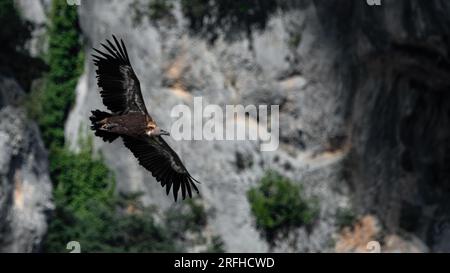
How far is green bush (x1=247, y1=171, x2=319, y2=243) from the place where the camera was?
34406mm

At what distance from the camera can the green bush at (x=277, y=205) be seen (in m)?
34.4

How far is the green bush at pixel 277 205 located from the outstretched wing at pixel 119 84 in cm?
1387

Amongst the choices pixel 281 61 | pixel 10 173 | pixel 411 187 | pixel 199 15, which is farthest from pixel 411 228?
pixel 10 173

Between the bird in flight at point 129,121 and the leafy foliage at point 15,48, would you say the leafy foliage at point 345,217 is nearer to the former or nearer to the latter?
the leafy foliage at point 15,48

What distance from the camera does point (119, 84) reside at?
20844 mm

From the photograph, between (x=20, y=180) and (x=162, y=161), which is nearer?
(x=162, y=161)

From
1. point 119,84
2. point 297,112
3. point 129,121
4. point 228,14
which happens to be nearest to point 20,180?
point 228,14

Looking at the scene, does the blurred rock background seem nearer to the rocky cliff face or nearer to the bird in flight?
the rocky cliff face

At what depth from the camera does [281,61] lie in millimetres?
35062

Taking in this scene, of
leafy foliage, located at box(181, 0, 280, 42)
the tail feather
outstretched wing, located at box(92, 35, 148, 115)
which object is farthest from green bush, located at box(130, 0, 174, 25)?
the tail feather

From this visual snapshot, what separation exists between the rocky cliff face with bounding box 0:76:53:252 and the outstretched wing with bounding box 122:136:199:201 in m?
12.2

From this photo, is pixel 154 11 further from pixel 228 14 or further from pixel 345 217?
pixel 345 217

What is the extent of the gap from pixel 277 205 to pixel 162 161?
13.1 meters

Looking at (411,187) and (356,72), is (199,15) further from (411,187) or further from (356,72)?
(411,187)
